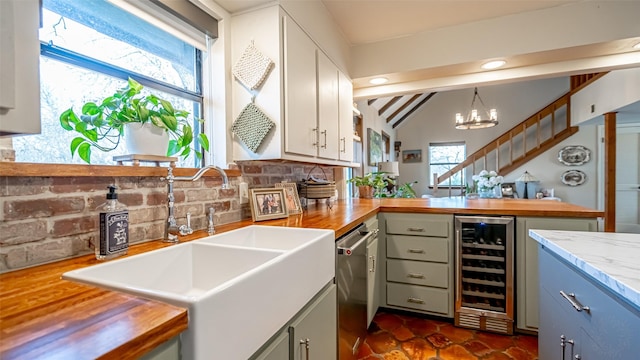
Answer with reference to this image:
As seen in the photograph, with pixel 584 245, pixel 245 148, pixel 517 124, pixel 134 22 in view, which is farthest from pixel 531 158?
pixel 134 22

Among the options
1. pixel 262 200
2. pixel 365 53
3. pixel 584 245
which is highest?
pixel 365 53

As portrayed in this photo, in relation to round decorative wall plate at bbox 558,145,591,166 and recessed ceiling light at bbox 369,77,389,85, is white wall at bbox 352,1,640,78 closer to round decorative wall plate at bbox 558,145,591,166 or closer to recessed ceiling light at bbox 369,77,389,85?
recessed ceiling light at bbox 369,77,389,85

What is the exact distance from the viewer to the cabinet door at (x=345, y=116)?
2.54m

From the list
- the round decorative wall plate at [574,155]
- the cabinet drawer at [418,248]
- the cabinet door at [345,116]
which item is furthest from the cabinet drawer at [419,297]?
the round decorative wall plate at [574,155]

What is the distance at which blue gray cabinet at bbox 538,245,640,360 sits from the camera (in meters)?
0.76

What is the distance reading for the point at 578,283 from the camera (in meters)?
0.99

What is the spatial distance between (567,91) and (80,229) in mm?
9382

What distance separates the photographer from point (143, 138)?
45.6 inches

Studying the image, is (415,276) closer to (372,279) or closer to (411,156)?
(372,279)

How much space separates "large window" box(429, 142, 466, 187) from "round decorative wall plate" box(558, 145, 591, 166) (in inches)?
88.3

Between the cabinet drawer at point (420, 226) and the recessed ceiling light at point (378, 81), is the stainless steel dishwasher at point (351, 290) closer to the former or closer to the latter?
the cabinet drawer at point (420, 226)

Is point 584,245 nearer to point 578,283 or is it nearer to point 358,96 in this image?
point 578,283

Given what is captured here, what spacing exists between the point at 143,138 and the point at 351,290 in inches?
50.6

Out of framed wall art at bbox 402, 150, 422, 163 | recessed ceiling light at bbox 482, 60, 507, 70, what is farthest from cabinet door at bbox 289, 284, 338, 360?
framed wall art at bbox 402, 150, 422, 163
